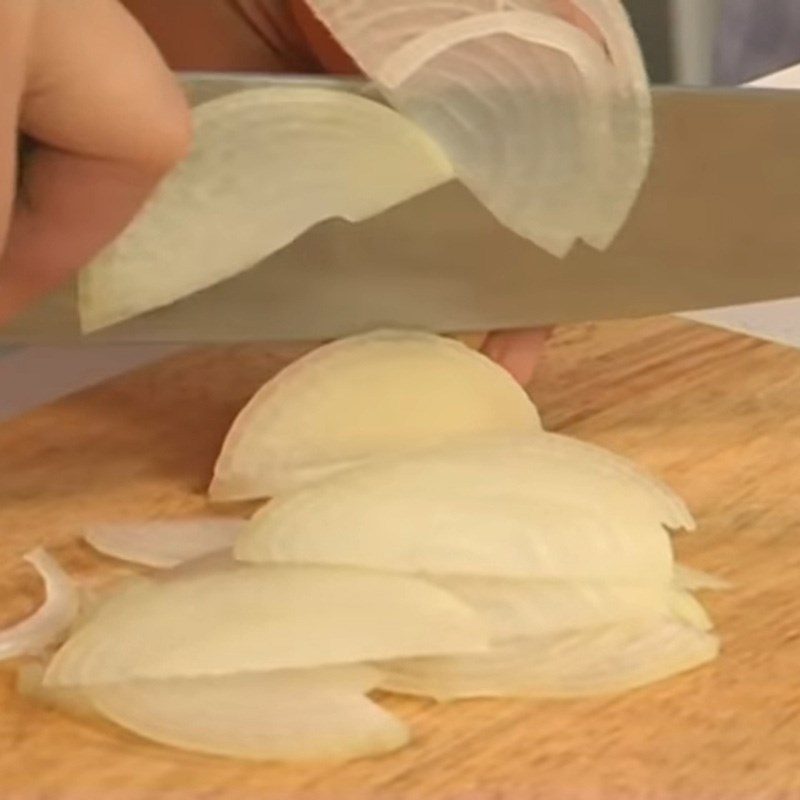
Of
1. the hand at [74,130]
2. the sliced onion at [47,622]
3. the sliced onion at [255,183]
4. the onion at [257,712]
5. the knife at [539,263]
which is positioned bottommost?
the sliced onion at [47,622]

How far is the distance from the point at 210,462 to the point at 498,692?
0.30 meters

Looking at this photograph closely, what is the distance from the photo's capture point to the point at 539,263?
105cm

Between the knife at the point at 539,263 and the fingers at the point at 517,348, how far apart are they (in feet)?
0.06

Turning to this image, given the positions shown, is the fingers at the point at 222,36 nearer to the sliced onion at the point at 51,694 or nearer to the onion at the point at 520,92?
the onion at the point at 520,92

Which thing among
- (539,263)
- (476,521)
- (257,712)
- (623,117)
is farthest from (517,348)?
(257,712)

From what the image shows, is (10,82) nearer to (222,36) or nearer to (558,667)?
(558,667)

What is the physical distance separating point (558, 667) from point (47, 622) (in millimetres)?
247

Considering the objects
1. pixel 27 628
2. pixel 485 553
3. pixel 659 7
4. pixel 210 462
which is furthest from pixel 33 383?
pixel 659 7

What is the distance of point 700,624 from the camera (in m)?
0.83

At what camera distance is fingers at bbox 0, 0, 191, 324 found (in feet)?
2.35

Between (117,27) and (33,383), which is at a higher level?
(117,27)

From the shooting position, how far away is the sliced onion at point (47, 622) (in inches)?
32.7

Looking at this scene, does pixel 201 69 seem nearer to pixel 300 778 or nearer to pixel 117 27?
pixel 117 27

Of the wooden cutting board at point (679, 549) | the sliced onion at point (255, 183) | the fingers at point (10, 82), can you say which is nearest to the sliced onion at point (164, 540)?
the wooden cutting board at point (679, 549)
